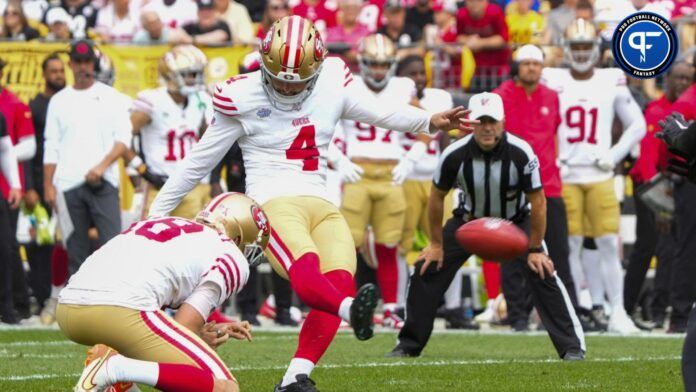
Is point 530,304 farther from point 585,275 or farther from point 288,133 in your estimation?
point 288,133

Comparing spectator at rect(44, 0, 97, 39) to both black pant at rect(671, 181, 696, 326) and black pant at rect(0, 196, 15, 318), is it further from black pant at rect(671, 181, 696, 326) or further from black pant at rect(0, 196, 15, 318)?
black pant at rect(671, 181, 696, 326)

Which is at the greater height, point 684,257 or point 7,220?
point 7,220

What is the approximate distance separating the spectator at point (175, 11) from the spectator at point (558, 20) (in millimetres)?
3562

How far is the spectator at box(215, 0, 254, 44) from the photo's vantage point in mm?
15242

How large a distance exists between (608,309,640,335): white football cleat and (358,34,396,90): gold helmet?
2540 mm

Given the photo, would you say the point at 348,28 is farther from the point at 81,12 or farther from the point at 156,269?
the point at 156,269

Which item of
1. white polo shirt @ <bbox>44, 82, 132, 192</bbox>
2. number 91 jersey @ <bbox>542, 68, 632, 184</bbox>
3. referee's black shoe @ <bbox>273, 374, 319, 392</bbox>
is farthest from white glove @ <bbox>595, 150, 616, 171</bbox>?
referee's black shoe @ <bbox>273, 374, 319, 392</bbox>

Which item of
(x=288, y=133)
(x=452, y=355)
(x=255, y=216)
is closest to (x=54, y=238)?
(x=452, y=355)

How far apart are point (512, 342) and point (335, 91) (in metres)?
3.32

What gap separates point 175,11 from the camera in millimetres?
15734

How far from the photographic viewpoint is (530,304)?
38.6ft

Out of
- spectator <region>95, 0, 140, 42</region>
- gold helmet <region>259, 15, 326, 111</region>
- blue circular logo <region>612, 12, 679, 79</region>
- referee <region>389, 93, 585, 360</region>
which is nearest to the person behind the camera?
gold helmet <region>259, 15, 326, 111</region>

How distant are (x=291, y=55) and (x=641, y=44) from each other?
237cm

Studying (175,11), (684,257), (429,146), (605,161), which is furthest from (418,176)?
(175,11)
